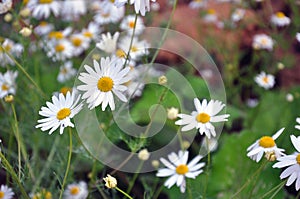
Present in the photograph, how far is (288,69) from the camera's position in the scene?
265 cm

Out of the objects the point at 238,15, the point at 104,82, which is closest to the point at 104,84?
the point at 104,82

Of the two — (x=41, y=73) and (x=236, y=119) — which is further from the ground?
(x=41, y=73)

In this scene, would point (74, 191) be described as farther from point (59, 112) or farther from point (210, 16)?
point (210, 16)

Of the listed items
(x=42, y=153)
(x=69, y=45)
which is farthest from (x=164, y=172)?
(x=69, y=45)

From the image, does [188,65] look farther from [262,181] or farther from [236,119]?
[262,181]

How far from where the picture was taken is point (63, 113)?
1.12 meters

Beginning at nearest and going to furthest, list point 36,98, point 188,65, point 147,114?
point 36,98, point 147,114, point 188,65

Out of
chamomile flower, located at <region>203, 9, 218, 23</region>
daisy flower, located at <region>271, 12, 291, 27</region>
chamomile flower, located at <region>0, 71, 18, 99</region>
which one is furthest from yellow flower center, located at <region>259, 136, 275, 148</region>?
chamomile flower, located at <region>203, 9, 218, 23</region>

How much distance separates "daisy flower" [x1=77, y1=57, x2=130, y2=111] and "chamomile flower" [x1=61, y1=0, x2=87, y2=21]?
121cm

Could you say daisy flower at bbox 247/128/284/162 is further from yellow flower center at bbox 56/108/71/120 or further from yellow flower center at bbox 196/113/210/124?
yellow flower center at bbox 56/108/71/120

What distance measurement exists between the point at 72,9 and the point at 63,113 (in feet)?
4.08

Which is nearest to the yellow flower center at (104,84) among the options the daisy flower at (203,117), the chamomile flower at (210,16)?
the daisy flower at (203,117)

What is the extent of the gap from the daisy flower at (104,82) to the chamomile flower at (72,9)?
1.21 m

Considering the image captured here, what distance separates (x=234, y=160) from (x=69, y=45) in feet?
2.56
